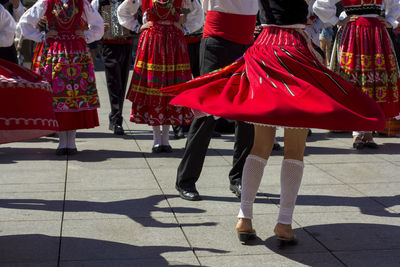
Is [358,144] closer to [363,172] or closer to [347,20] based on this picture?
[363,172]

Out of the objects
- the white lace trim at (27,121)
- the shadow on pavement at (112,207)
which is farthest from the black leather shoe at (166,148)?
the white lace trim at (27,121)

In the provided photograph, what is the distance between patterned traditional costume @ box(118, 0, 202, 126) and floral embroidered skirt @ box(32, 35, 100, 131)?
0.54 m

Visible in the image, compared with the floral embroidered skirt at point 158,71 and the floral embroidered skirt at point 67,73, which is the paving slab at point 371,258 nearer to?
the floral embroidered skirt at point 158,71

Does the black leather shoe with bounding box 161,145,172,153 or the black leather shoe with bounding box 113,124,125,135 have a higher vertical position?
the black leather shoe with bounding box 161,145,172,153

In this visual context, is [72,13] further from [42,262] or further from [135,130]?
[42,262]

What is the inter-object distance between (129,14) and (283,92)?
4.13 meters

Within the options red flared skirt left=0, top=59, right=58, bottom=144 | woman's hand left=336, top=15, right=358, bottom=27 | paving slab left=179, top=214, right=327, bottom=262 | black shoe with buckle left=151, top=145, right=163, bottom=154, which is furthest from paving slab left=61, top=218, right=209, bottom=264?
woman's hand left=336, top=15, right=358, bottom=27

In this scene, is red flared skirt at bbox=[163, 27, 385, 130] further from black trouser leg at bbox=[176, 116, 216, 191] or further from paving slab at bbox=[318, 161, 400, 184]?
paving slab at bbox=[318, 161, 400, 184]

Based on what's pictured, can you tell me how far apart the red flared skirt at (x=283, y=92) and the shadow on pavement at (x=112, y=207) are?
38.7 inches

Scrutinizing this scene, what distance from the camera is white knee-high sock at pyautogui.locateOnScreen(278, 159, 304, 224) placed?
4332 millimetres

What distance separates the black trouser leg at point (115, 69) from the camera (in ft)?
29.6

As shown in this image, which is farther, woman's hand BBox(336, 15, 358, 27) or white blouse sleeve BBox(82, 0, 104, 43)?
woman's hand BBox(336, 15, 358, 27)

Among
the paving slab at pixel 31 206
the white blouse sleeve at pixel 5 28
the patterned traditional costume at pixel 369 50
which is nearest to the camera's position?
the paving slab at pixel 31 206

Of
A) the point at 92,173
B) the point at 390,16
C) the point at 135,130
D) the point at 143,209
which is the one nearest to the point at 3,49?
the point at 135,130
